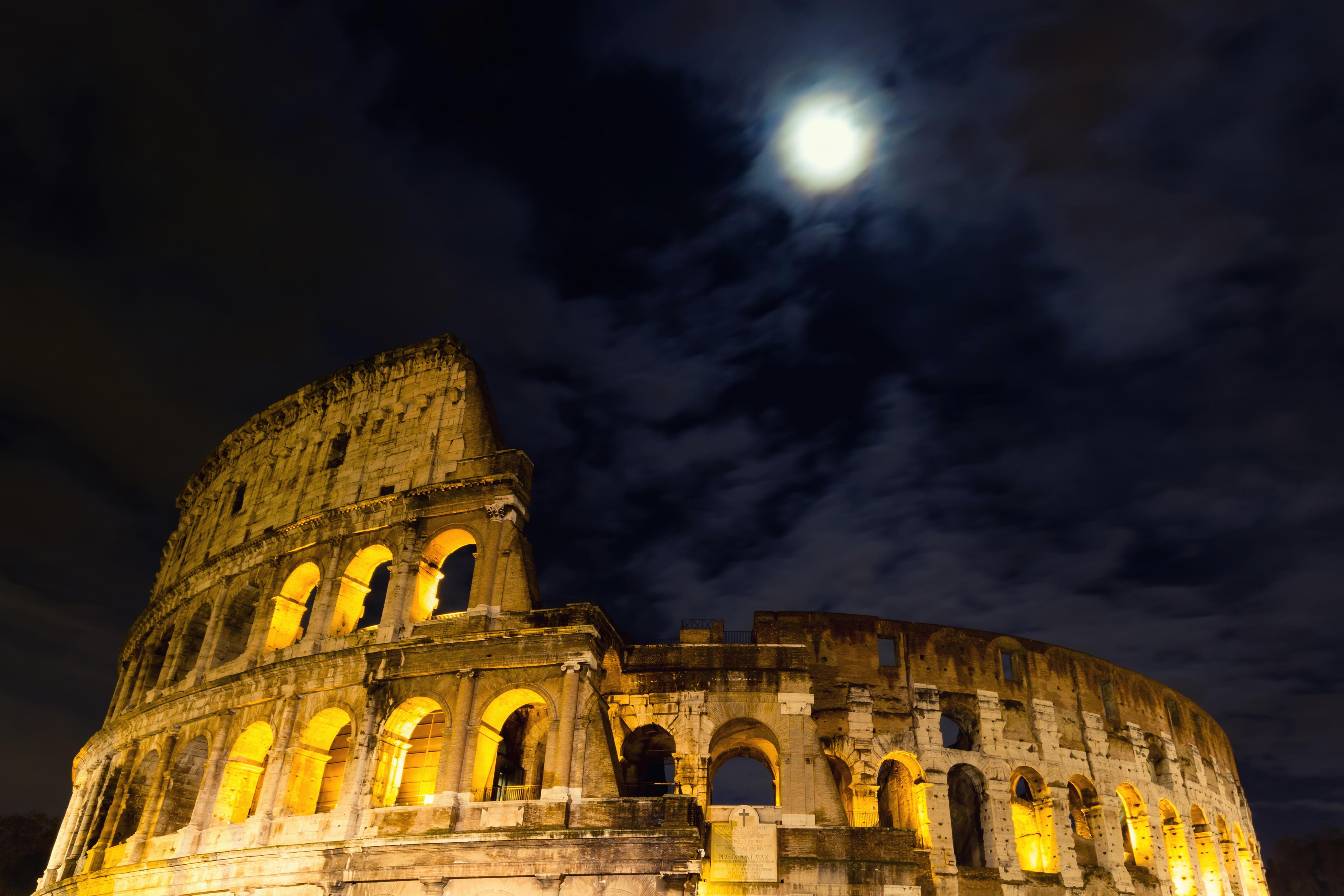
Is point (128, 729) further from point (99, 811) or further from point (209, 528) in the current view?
point (209, 528)

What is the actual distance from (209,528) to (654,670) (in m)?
15.3

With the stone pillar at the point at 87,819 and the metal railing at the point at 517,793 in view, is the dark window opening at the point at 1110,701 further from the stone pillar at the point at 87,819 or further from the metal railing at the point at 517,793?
the stone pillar at the point at 87,819

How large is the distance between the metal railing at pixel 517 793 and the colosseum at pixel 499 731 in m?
0.16

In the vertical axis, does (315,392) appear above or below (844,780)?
above

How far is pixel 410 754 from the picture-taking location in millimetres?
19000

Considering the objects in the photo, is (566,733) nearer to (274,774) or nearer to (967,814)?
(274,774)

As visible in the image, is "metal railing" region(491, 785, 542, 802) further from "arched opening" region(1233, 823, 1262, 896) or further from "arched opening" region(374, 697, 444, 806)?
"arched opening" region(1233, 823, 1262, 896)

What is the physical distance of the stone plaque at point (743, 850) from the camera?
56.8 ft

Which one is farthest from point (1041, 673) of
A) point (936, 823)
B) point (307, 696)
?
point (307, 696)

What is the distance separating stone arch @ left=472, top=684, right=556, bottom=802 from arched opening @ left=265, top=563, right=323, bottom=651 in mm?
5790

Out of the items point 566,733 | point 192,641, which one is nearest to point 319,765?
point 566,733

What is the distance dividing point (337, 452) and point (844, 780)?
1578 cm

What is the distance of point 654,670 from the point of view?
65.2 feet

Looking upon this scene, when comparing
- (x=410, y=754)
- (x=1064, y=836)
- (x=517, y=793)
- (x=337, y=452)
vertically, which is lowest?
(x=517, y=793)
